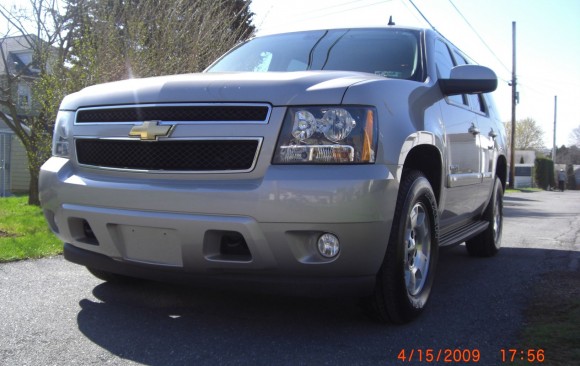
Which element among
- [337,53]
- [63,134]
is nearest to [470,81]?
[337,53]

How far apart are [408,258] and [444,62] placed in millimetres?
1977

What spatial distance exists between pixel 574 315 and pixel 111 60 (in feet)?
25.3

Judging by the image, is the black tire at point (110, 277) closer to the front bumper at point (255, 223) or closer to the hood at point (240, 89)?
the front bumper at point (255, 223)

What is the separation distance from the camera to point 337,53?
4.27 metres

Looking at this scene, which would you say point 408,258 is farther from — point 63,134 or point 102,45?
point 102,45

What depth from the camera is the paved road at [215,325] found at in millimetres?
2762

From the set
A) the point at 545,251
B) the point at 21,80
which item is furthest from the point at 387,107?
the point at 21,80

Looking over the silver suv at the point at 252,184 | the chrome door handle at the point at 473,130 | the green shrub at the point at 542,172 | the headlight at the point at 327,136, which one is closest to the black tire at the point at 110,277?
the silver suv at the point at 252,184

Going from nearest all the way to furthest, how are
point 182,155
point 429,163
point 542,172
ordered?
point 182,155
point 429,163
point 542,172

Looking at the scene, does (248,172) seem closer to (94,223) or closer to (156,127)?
(156,127)

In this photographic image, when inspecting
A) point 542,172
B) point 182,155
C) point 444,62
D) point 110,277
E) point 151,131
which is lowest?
point 542,172

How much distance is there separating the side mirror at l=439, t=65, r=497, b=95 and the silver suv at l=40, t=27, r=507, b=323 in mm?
629

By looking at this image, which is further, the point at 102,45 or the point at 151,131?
the point at 102,45

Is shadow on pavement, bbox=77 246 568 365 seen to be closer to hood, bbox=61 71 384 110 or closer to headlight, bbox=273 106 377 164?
headlight, bbox=273 106 377 164
